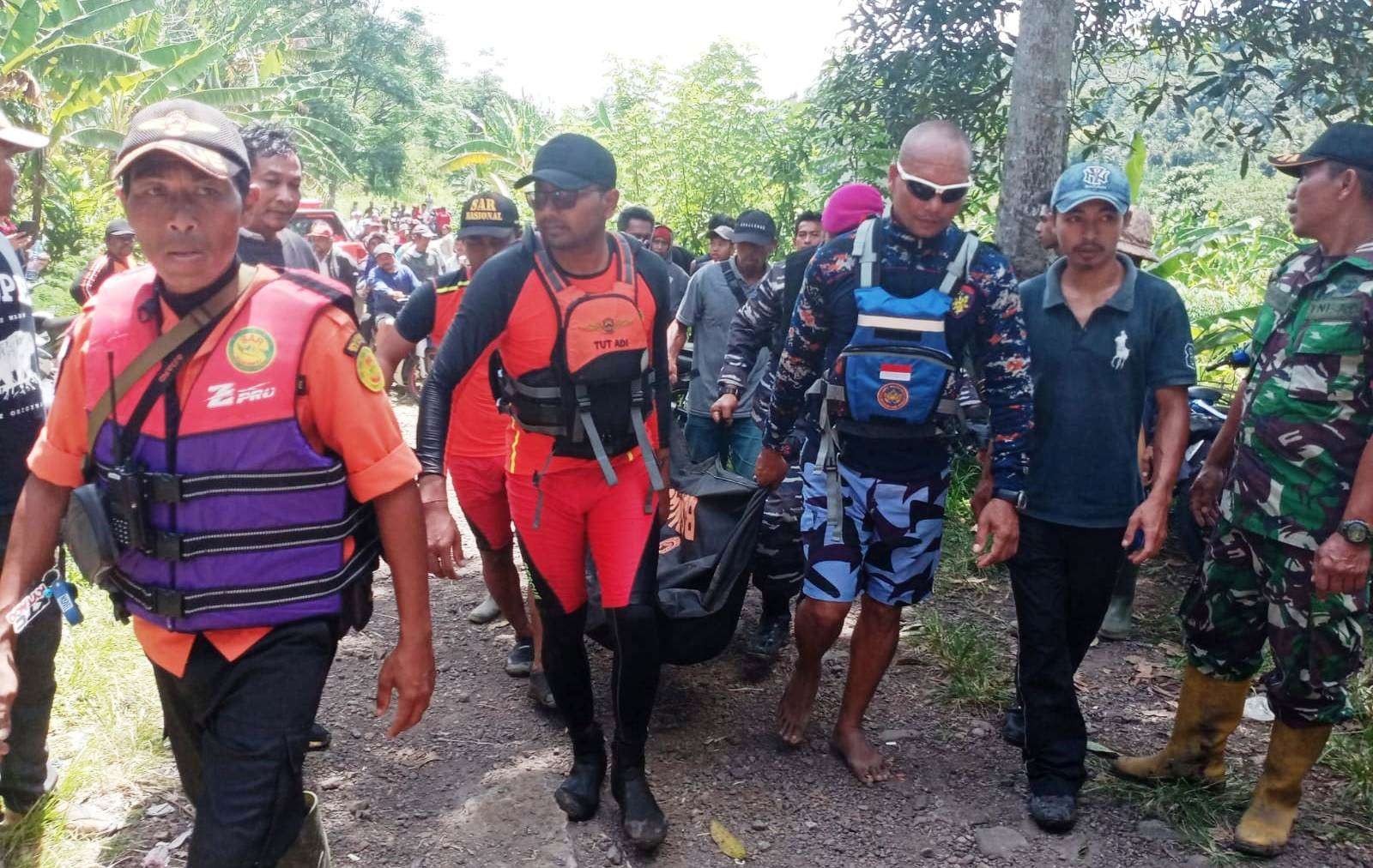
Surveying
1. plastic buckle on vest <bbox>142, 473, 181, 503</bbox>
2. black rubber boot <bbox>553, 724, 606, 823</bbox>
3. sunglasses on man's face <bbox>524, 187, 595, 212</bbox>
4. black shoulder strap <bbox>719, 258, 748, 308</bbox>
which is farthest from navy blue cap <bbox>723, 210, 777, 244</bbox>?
plastic buckle on vest <bbox>142, 473, 181, 503</bbox>

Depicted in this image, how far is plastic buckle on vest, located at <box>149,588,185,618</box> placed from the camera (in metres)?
2.04

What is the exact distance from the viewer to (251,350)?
206cm

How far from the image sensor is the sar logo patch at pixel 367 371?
2.15m

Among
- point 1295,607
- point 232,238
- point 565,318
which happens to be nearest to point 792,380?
point 565,318

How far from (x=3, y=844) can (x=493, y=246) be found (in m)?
2.81

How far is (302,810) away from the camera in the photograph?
7.29ft

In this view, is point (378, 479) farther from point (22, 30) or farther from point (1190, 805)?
point (22, 30)

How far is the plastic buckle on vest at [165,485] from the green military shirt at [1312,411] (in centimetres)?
299

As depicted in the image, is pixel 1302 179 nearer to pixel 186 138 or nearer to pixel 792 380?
pixel 792 380

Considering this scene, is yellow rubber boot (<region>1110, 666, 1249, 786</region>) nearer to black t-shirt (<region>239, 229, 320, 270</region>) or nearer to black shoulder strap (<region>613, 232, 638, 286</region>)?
black shoulder strap (<region>613, 232, 638, 286</region>)

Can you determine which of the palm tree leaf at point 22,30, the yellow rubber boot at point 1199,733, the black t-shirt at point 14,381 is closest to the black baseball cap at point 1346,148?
the yellow rubber boot at point 1199,733

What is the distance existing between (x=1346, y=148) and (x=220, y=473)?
322cm

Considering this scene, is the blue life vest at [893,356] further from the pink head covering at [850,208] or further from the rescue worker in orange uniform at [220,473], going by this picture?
the rescue worker in orange uniform at [220,473]

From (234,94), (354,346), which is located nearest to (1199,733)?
(354,346)
